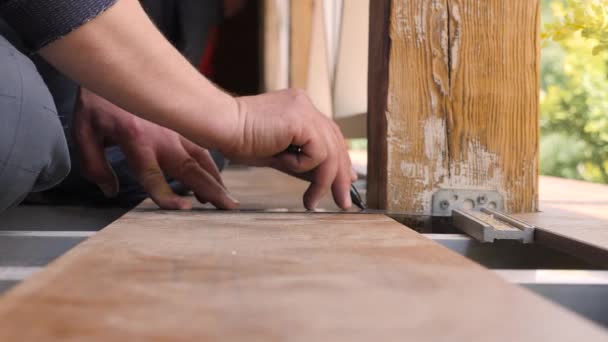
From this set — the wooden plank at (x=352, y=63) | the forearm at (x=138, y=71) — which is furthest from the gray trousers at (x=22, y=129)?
the wooden plank at (x=352, y=63)

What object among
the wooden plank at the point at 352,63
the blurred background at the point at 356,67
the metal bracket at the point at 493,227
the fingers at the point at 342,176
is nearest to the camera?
the metal bracket at the point at 493,227

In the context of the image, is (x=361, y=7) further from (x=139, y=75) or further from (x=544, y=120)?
(x=544, y=120)

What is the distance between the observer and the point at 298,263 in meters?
0.56

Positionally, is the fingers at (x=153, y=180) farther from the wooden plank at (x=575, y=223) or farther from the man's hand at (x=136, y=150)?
the wooden plank at (x=575, y=223)

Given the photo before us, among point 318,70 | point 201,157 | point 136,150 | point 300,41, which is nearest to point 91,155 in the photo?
point 136,150

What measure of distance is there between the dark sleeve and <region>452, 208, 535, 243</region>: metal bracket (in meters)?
0.58

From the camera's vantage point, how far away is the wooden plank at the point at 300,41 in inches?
155

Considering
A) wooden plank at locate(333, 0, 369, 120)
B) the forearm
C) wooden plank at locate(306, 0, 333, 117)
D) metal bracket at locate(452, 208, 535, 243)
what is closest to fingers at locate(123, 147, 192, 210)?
the forearm

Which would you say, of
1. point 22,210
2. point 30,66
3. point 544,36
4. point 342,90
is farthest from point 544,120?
point 30,66

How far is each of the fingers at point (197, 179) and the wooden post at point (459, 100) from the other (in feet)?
0.97

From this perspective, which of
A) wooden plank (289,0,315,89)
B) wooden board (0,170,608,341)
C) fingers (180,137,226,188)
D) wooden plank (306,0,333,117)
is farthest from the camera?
wooden plank (289,0,315,89)

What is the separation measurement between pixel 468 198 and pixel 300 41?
10.0 feet

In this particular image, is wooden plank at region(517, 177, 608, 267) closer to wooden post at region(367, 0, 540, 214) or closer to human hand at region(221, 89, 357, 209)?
wooden post at region(367, 0, 540, 214)

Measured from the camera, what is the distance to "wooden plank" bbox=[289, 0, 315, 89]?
393 cm
